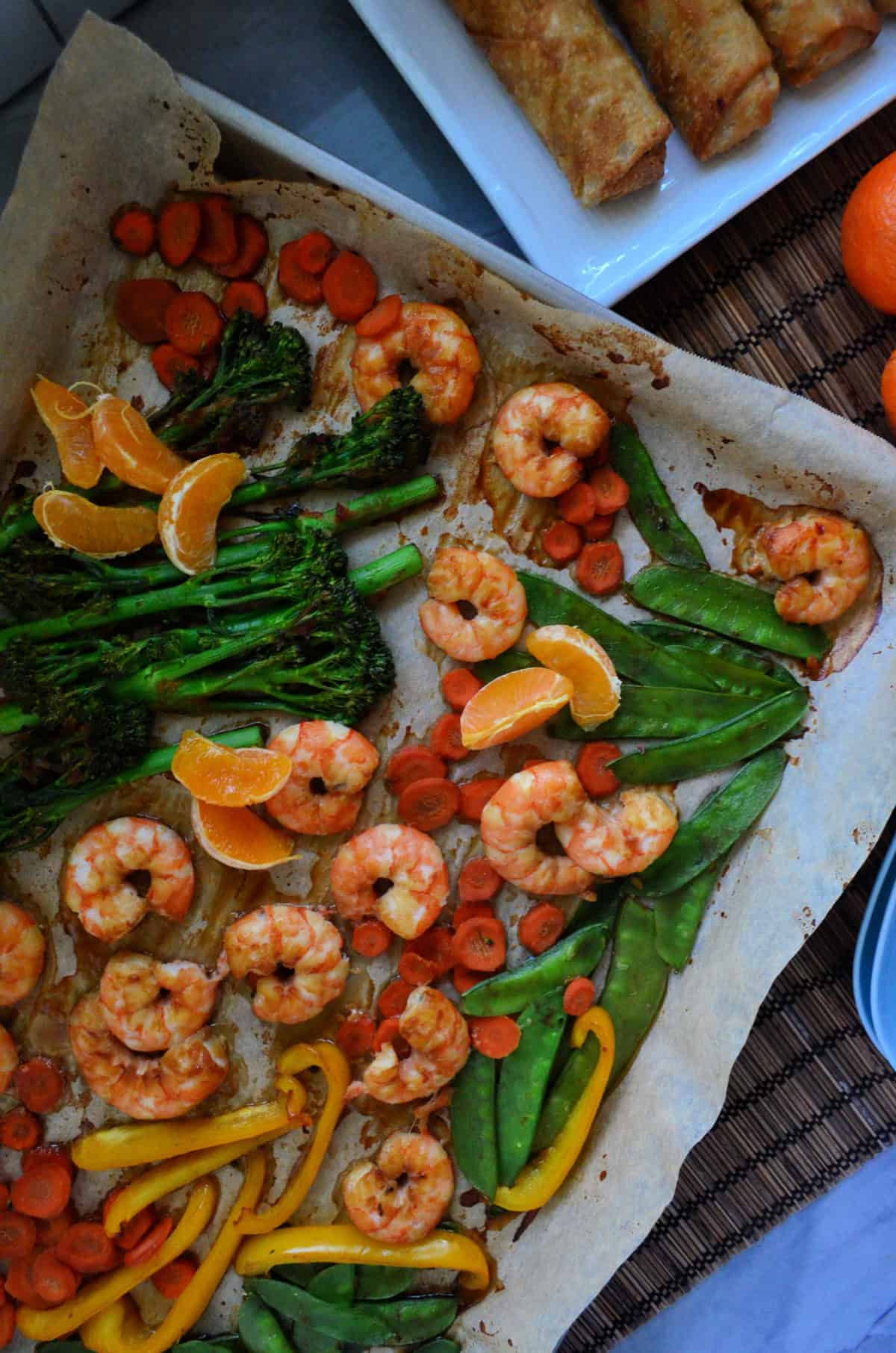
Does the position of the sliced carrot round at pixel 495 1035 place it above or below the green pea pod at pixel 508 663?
below

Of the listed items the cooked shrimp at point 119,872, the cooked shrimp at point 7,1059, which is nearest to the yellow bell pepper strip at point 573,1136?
the cooked shrimp at point 119,872

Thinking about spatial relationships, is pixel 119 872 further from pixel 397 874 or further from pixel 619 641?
pixel 619 641

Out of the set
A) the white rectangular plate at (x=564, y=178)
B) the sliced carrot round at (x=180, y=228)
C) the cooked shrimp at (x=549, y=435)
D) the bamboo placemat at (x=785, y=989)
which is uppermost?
the sliced carrot round at (x=180, y=228)

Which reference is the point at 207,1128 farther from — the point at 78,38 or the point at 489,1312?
the point at 78,38

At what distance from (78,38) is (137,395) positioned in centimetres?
91

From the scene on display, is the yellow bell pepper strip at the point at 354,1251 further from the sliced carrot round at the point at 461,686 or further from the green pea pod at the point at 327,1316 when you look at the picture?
the sliced carrot round at the point at 461,686

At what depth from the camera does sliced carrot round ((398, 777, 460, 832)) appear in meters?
2.97

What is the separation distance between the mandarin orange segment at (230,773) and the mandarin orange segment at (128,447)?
72 centimetres

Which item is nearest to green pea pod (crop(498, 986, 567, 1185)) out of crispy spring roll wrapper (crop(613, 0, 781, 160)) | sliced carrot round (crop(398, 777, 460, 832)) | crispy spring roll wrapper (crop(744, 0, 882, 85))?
sliced carrot round (crop(398, 777, 460, 832))

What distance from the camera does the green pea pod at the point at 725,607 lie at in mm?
2934

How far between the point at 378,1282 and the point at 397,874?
47.1 inches

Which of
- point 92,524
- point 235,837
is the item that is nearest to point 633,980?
point 235,837

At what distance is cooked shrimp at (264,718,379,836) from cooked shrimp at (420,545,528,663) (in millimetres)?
376

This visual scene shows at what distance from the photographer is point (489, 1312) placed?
3.05 meters
